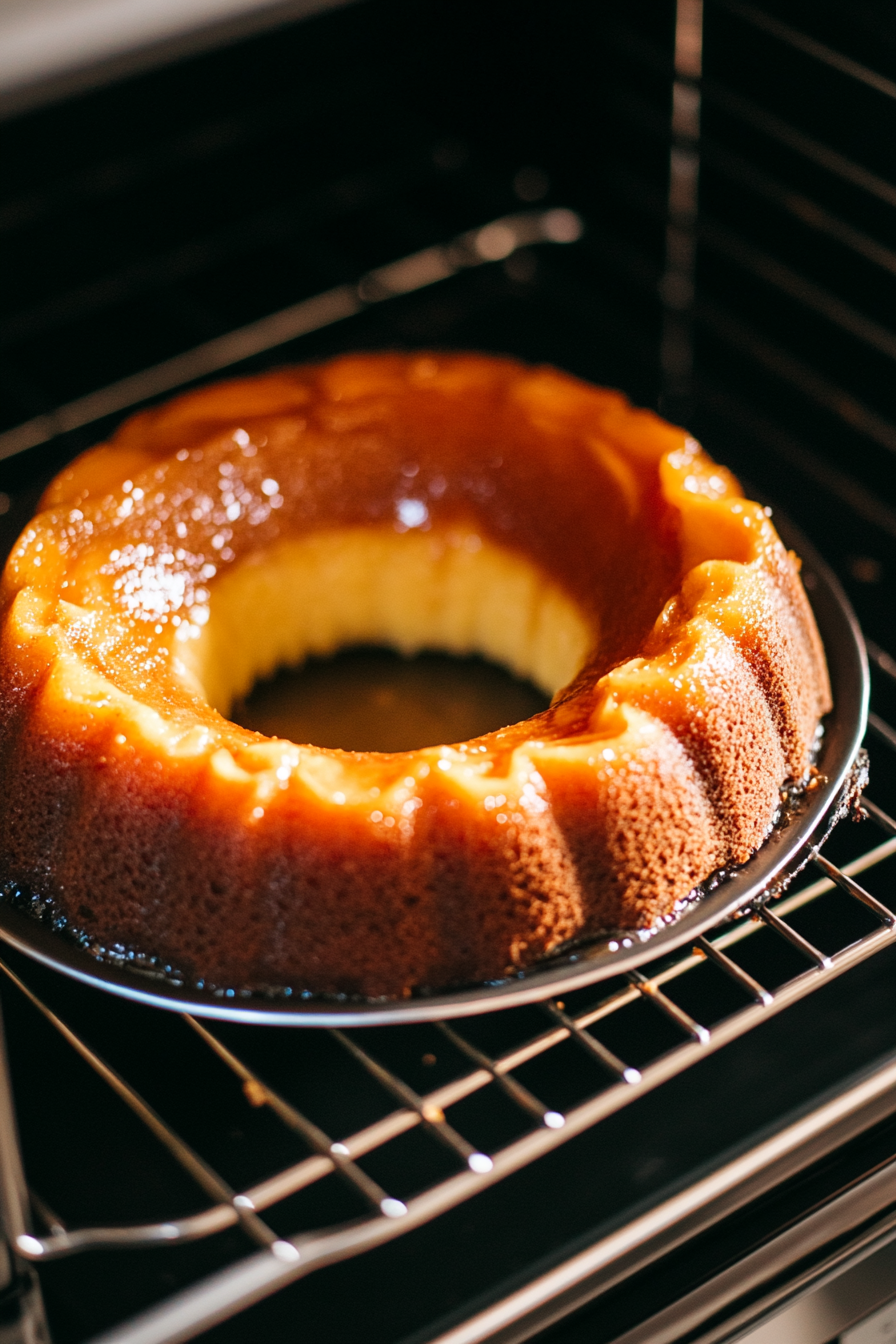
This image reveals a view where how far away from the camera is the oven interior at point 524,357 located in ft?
3.25

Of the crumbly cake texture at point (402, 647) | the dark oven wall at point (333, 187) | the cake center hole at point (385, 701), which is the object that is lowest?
the cake center hole at point (385, 701)

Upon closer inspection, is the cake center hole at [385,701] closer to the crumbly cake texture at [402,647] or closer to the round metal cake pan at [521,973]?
the crumbly cake texture at [402,647]

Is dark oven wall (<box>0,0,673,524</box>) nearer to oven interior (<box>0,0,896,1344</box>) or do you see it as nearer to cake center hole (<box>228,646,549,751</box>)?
oven interior (<box>0,0,896,1344</box>)

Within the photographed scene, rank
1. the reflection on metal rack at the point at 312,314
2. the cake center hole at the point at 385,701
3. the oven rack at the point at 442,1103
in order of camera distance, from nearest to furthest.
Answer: the oven rack at the point at 442,1103
the cake center hole at the point at 385,701
the reflection on metal rack at the point at 312,314

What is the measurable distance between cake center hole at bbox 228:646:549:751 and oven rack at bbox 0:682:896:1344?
269 mm

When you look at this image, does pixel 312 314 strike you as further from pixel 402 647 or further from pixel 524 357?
pixel 402 647

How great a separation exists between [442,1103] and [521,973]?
0.35ft

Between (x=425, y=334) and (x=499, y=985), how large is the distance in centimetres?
94

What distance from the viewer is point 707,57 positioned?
5.06ft

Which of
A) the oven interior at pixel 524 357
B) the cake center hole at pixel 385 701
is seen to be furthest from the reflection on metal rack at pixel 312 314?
the cake center hole at pixel 385 701

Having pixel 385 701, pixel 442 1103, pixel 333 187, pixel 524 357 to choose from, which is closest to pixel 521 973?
pixel 442 1103

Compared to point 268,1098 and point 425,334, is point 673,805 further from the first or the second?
point 425,334

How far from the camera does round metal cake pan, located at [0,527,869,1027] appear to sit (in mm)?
1006

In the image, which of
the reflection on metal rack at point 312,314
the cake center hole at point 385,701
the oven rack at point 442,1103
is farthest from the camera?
the reflection on metal rack at point 312,314
